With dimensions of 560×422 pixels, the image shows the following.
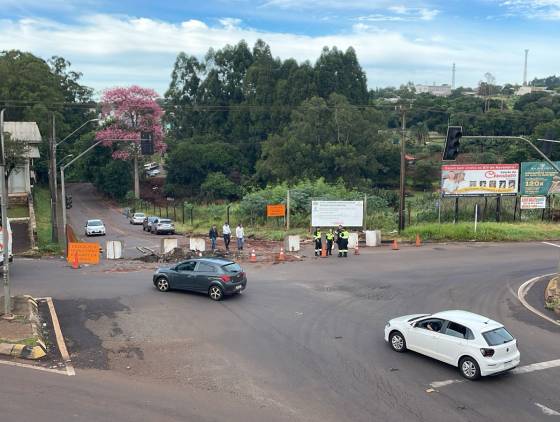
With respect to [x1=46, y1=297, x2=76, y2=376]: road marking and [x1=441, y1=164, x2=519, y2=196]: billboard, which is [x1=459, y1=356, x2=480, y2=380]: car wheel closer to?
[x1=46, y1=297, x2=76, y2=376]: road marking

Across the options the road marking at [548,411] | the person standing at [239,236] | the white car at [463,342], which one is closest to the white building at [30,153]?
the person standing at [239,236]

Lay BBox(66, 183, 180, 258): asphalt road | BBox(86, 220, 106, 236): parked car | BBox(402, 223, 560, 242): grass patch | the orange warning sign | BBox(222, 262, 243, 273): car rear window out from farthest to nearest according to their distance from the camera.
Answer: BBox(86, 220, 106, 236): parked car < BBox(66, 183, 180, 258): asphalt road < the orange warning sign < BBox(402, 223, 560, 242): grass patch < BBox(222, 262, 243, 273): car rear window

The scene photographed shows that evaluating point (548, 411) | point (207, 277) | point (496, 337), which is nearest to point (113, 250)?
point (207, 277)

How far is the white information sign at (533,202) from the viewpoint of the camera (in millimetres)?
38750

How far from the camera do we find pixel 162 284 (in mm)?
→ 20516

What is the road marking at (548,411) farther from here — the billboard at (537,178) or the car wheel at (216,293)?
the billboard at (537,178)

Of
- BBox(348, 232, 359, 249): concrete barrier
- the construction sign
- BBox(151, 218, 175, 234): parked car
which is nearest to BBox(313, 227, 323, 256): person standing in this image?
BBox(348, 232, 359, 249): concrete barrier

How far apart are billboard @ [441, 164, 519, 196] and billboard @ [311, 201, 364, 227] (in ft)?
23.2

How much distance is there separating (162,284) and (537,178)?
29358 mm

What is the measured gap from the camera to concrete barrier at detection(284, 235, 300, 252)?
3044 cm

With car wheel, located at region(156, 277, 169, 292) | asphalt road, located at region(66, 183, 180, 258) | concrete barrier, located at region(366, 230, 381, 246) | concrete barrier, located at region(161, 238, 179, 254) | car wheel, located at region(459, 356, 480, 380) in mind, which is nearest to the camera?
car wheel, located at region(459, 356, 480, 380)

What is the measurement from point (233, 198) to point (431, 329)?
63.1 meters

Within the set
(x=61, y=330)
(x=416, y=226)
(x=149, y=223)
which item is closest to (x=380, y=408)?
(x=61, y=330)

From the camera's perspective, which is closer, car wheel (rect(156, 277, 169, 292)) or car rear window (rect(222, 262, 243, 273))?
car rear window (rect(222, 262, 243, 273))
